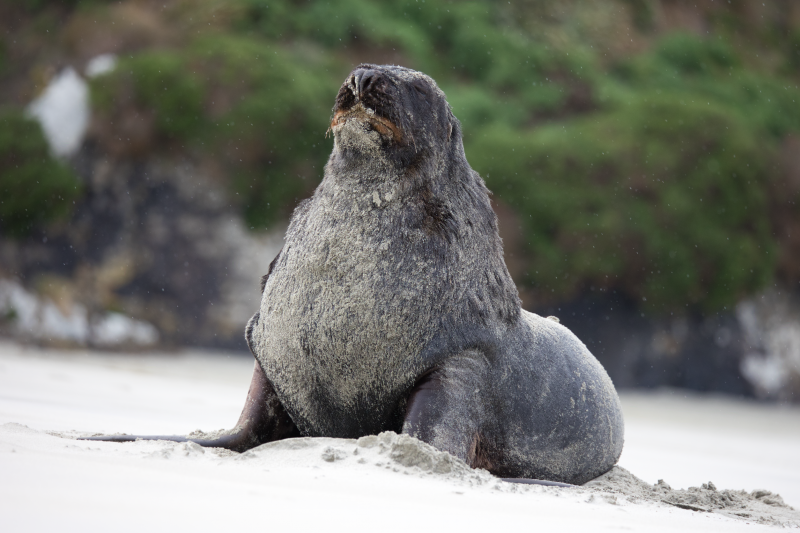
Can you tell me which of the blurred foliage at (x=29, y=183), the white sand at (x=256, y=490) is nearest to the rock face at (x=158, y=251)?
the blurred foliage at (x=29, y=183)

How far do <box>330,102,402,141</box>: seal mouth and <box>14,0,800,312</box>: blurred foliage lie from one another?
679cm

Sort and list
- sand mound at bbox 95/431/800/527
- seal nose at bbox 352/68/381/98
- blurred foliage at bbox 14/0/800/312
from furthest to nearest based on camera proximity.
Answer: blurred foliage at bbox 14/0/800/312 → seal nose at bbox 352/68/381/98 → sand mound at bbox 95/431/800/527

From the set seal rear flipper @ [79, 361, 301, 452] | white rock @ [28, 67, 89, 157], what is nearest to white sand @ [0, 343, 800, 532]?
seal rear flipper @ [79, 361, 301, 452]

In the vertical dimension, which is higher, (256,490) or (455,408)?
(455,408)

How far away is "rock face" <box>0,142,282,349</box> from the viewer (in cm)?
920

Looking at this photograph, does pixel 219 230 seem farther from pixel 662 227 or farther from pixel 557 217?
pixel 662 227

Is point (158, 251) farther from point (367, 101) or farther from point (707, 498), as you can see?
point (707, 498)

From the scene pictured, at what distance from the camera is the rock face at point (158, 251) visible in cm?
920

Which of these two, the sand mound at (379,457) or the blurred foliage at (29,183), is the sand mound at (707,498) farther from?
the blurred foliage at (29,183)

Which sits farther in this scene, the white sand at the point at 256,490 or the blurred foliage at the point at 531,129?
the blurred foliage at the point at 531,129

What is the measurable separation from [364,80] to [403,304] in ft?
2.54

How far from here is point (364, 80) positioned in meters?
2.94

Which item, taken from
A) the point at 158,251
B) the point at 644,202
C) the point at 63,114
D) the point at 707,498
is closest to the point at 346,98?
the point at 707,498

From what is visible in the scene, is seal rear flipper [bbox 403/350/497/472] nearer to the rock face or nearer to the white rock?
the rock face
